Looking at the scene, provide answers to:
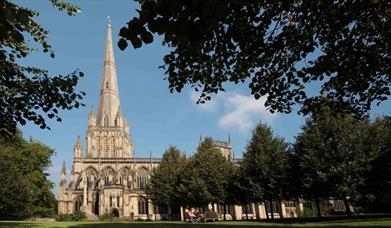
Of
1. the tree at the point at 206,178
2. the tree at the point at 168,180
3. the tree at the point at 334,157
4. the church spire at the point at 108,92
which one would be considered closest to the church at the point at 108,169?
the church spire at the point at 108,92

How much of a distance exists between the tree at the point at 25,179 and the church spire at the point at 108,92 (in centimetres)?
3021

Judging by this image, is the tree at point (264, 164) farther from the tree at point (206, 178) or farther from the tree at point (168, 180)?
the tree at point (168, 180)

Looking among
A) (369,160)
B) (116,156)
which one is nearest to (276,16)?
(369,160)

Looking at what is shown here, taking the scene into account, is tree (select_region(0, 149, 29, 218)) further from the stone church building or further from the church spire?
the church spire

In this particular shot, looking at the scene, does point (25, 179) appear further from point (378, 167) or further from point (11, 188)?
point (378, 167)

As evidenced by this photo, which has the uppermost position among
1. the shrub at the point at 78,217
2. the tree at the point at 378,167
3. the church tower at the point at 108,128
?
the church tower at the point at 108,128

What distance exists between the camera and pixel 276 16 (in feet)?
33.2

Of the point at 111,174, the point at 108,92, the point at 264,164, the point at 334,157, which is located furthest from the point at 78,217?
the point at 108,92

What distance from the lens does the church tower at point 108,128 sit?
8425cm

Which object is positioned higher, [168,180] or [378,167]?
[168,180]

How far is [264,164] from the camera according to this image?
38.3 meters

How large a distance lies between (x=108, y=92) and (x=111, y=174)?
953 inches

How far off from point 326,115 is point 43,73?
1030 inches

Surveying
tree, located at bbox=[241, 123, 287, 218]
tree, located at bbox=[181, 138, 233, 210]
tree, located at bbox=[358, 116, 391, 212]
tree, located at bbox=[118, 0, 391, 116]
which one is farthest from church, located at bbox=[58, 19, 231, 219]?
tree, located at bbox=[118, 0, 391, 116]
